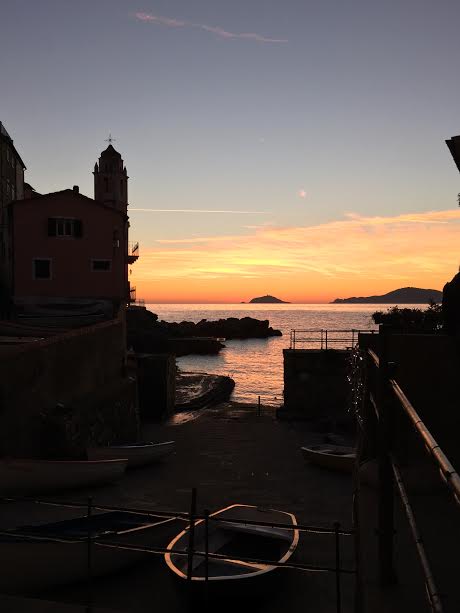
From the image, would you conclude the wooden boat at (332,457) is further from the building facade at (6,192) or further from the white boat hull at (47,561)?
the building facade at (6,192)

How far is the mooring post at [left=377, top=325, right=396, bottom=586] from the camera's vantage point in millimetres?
3162

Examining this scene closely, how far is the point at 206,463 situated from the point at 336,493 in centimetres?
608

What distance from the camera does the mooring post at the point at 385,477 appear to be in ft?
10.4

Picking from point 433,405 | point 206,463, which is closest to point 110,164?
point 206,463

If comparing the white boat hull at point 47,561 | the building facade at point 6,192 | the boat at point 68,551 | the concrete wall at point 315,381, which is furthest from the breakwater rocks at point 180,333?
the white boat hull at point 47,561

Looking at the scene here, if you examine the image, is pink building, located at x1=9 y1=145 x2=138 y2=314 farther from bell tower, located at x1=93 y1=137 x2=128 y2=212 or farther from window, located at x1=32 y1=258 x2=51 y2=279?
bell tower, located at x1=93 y1=137 x2=128 y2=212

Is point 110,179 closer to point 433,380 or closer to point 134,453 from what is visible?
point 134,453

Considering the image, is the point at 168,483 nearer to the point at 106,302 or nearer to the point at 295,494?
the point at 295,494

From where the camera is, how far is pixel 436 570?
367 cm

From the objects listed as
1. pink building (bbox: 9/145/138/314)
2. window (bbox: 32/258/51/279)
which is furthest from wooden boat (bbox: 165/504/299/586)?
window (bbox: 32/258/51/279)

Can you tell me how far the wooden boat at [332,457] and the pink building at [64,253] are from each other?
1870 centimetres

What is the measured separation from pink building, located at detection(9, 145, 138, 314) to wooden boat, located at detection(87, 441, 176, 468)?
54.5 feet

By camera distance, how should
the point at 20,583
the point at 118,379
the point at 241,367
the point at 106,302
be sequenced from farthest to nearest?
the point at 241,367, the point at 106,302, the point at 118,379, the point at 20,583

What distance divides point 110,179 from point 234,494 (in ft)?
172
